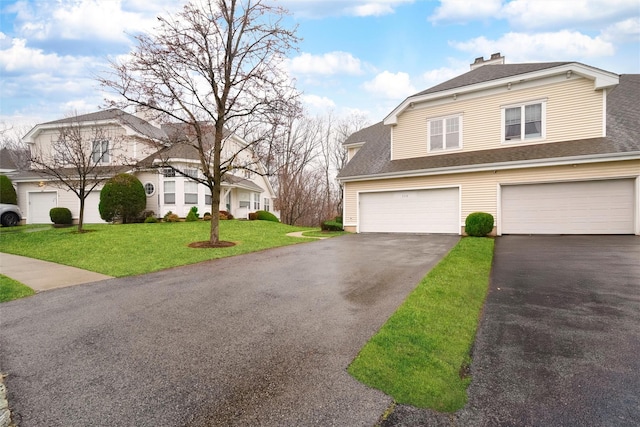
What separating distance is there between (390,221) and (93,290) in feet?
38.5

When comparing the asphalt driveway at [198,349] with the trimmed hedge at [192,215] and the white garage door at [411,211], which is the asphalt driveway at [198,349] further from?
the trimmed hedge at [192,215]

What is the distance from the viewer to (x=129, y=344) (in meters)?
3.44

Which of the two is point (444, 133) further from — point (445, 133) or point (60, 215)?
point (60, 215)

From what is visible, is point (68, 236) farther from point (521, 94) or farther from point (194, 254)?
point (521, 94)

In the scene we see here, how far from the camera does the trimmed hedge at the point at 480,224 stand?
11859 mm

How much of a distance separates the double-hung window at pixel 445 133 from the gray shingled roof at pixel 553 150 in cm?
50

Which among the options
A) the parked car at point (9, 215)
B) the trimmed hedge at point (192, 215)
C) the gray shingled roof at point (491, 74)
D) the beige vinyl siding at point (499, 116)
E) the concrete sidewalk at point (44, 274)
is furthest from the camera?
the trimmed hedge at point (192, 215)

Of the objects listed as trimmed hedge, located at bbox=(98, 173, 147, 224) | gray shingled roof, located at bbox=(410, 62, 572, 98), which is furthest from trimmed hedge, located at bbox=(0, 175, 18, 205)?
gray shingled roof, located at bbox=(410, 62, 572, 98)

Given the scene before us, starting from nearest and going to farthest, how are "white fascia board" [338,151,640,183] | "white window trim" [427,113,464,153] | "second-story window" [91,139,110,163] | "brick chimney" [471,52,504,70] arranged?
1. "white fascia board" [338,151,640,183]
2. "white window trim" [427,113,464,153]
3. "second-story window" [91,139,110,163]
4. "brick chimney" [471,52,504,70]

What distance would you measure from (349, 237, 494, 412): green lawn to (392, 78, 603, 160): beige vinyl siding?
10300 millimetres

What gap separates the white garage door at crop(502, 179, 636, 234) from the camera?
10617 millimetres

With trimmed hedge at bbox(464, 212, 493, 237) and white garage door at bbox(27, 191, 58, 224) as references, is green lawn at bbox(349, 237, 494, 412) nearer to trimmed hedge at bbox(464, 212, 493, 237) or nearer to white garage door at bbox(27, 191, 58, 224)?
trimmed hedge at bbox(464, 212, 493, 237)

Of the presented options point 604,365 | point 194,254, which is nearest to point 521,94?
point 604,365

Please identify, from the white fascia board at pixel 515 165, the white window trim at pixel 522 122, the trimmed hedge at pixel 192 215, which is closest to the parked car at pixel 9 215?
the trimmed hedge at pixel 192 215
